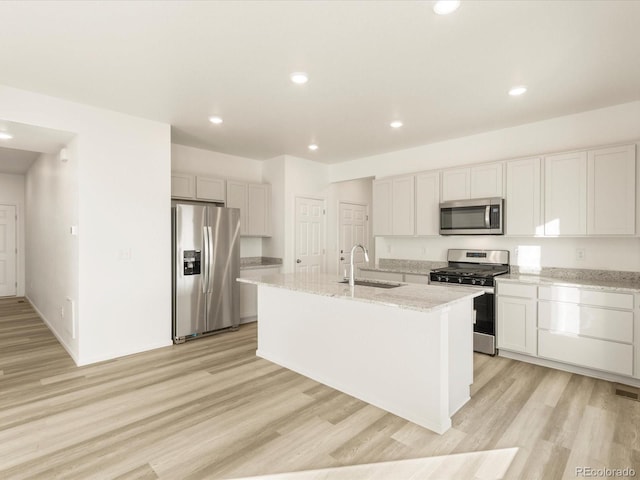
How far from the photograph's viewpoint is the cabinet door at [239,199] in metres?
5.23

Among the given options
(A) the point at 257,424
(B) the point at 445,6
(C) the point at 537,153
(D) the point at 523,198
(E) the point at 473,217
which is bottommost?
(A) the point at 257,424

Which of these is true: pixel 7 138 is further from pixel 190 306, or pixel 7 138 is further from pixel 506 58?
pixel 506 58

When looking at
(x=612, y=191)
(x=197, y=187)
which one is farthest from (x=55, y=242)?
(x=612, y=191)

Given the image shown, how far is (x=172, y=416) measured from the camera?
2.54 metres

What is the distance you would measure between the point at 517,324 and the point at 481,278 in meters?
0.57

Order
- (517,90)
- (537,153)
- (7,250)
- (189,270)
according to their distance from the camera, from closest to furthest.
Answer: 1. (517,90)
2. (537,153)
3. (189,270)
4. (7,250)

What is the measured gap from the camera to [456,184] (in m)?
4.41

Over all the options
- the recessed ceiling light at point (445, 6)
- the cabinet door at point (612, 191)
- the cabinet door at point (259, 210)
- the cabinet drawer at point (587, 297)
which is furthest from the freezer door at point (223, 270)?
the cabinet door at point (612, 191)

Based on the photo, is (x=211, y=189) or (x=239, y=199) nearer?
(x=211, y=189)

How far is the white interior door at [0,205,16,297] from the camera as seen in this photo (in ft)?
23.1

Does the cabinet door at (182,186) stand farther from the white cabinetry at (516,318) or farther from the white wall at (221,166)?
the white cabinetry at (516,318)

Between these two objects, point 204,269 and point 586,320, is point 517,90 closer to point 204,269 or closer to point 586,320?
point 586,320

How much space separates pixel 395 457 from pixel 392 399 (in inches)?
22.1

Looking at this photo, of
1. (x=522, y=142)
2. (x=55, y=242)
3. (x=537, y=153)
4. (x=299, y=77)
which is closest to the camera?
(x=299, y=77)
